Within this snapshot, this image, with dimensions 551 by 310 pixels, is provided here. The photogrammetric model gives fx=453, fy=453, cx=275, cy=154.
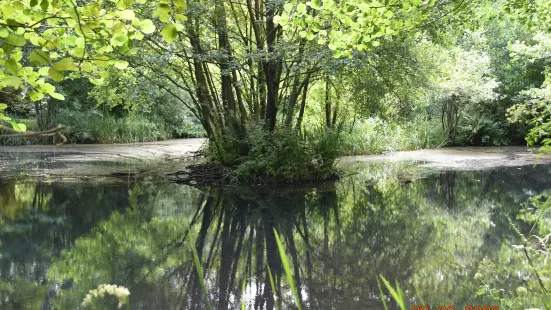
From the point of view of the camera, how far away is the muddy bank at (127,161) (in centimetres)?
→ 981

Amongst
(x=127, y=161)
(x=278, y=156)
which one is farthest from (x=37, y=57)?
(x=127, y=161)

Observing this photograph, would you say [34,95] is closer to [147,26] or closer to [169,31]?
[147,26]

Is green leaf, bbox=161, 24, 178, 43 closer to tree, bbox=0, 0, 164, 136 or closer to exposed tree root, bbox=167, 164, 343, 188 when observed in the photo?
tree, bbox=0, 0, 164, 136

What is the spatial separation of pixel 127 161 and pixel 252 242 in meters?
8.40

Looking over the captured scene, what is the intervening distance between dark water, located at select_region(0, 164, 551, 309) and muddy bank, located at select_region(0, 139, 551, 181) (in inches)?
64.9

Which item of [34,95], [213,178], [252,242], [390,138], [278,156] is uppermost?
[34,95]

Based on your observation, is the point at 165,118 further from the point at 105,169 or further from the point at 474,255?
the point at 474,255

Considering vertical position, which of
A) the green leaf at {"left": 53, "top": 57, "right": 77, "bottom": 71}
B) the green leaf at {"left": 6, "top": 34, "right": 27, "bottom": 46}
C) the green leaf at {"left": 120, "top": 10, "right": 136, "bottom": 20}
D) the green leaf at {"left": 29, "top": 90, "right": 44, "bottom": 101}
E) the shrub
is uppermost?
the green leaf at {"left": 120, "top": 10, "right": 136, "bottom": 20}

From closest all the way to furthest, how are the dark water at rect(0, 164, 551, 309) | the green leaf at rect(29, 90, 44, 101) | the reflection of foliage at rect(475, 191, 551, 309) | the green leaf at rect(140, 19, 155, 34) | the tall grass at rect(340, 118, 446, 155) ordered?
the green leaf at rect(140, 19, 155, 34) < the green leaf at rect(29, 90, 44, 101) < the reflection of foliage at rect(475, 191, 551, 309) < the dark water at rect(0, 164, 551, 309) < the tall grass at rect(340, 118, 446, 155)

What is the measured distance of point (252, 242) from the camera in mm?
4633

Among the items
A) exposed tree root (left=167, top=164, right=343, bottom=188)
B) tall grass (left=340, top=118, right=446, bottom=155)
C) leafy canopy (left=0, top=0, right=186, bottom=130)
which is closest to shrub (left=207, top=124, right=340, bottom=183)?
exposed tree root (left=167, top=164, right=343, bottom=188)

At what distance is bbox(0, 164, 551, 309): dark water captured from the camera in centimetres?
323

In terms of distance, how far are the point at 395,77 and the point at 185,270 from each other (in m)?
5.93

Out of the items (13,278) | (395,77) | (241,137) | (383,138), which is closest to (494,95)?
(383,138)
